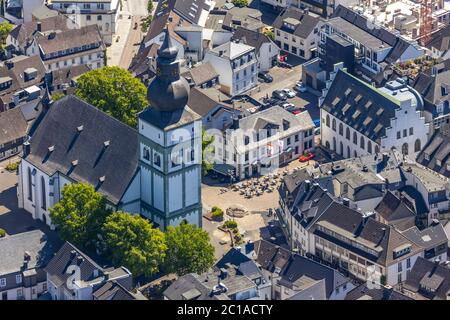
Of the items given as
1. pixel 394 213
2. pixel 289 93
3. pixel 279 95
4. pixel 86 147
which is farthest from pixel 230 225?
pixel 289 93

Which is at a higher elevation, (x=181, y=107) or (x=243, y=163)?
(x=181, y=107)

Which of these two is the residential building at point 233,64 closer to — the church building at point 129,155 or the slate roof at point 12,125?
the slate roof at point 12,125

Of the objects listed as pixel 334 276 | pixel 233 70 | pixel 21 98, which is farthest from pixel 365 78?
pixel 334 276

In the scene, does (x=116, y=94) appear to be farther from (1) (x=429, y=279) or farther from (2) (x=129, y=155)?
(1) (x=429, y=279)

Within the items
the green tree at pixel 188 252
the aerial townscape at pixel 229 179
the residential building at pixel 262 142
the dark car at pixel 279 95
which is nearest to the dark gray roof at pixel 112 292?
the aerial townscape at pixel 229 179

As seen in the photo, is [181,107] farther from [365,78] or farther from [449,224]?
[365,78]

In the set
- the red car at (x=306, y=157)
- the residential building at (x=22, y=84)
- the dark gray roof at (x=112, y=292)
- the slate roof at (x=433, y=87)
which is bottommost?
the red car at (x=306, y=157)
